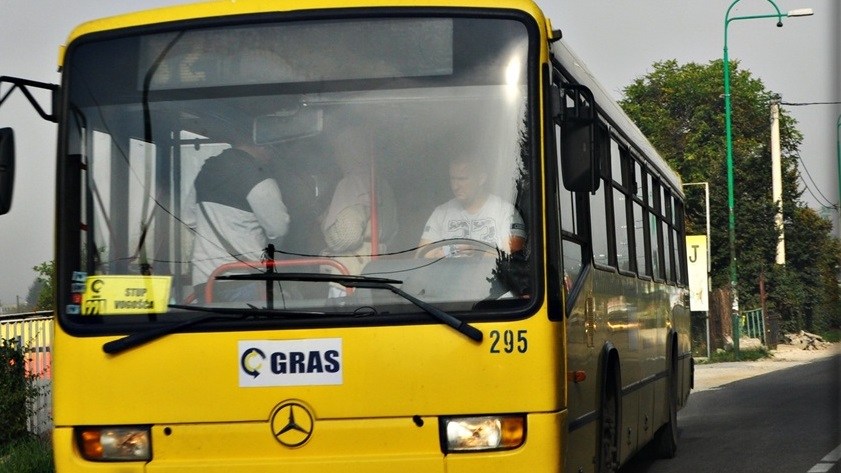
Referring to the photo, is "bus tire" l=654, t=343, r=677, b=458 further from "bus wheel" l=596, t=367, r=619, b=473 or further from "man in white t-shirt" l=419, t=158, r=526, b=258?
"man in white t-shirt" l=419, t=158, r=526, b=258

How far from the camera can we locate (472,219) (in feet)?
21.5

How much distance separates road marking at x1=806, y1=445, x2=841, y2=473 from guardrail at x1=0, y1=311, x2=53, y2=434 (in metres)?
7.19

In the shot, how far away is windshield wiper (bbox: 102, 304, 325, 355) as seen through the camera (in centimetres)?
648

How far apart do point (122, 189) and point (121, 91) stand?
0.47 m

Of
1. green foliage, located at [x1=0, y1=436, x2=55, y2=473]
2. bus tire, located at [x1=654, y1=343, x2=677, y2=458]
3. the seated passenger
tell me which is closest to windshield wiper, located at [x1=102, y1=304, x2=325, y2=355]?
the seated passenger

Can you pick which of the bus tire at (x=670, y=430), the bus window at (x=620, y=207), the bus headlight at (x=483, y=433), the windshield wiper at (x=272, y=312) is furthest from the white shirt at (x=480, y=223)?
the bus tire at (x=670, y=430)

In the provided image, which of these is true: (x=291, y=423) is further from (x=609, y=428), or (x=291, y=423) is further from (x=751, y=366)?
(x=751, y=366)

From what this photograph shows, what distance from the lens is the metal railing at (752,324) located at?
49.0 metres

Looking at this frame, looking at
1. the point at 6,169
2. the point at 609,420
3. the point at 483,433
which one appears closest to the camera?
the point at 483,433

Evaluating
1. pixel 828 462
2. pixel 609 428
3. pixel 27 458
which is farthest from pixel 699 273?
pixel 609 428

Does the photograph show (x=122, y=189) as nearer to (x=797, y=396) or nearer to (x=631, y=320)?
(x=631, y=320)

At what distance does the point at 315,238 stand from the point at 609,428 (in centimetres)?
289

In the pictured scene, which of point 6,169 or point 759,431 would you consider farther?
point 759,431

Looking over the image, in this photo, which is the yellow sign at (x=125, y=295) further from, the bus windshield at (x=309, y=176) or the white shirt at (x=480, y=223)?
the white shirt at (x=480, y=223)
